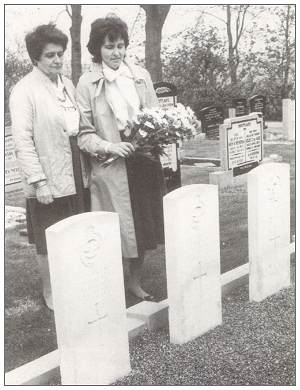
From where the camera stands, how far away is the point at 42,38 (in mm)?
3363

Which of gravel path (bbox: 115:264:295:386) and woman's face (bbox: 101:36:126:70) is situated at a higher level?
woman's face (bbox: 101:36:126:70)

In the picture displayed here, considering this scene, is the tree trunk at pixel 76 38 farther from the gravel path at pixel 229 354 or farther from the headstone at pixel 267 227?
the gravel path at pixel 229 354

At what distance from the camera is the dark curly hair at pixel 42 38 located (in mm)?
3359

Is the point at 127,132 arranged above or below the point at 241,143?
above

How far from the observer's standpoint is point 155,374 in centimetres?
301

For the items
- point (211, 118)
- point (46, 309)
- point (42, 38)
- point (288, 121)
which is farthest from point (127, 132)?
point (288, 121)

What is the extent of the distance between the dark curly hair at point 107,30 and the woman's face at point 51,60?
212mm

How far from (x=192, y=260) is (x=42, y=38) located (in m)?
1.50

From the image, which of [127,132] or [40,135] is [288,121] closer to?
[127,132]

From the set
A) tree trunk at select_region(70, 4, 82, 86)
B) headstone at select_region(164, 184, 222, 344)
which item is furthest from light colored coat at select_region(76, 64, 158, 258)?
tree trunk at select_region(70, 4, 82, 86)

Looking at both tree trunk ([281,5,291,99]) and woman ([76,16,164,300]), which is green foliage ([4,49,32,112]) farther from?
tree trunk ([281,5,291,99])

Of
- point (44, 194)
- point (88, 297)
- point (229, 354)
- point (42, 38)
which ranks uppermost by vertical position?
point (42, 38)

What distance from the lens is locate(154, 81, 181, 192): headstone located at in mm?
6633

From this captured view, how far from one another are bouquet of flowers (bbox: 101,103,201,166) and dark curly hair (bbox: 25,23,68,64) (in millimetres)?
612
